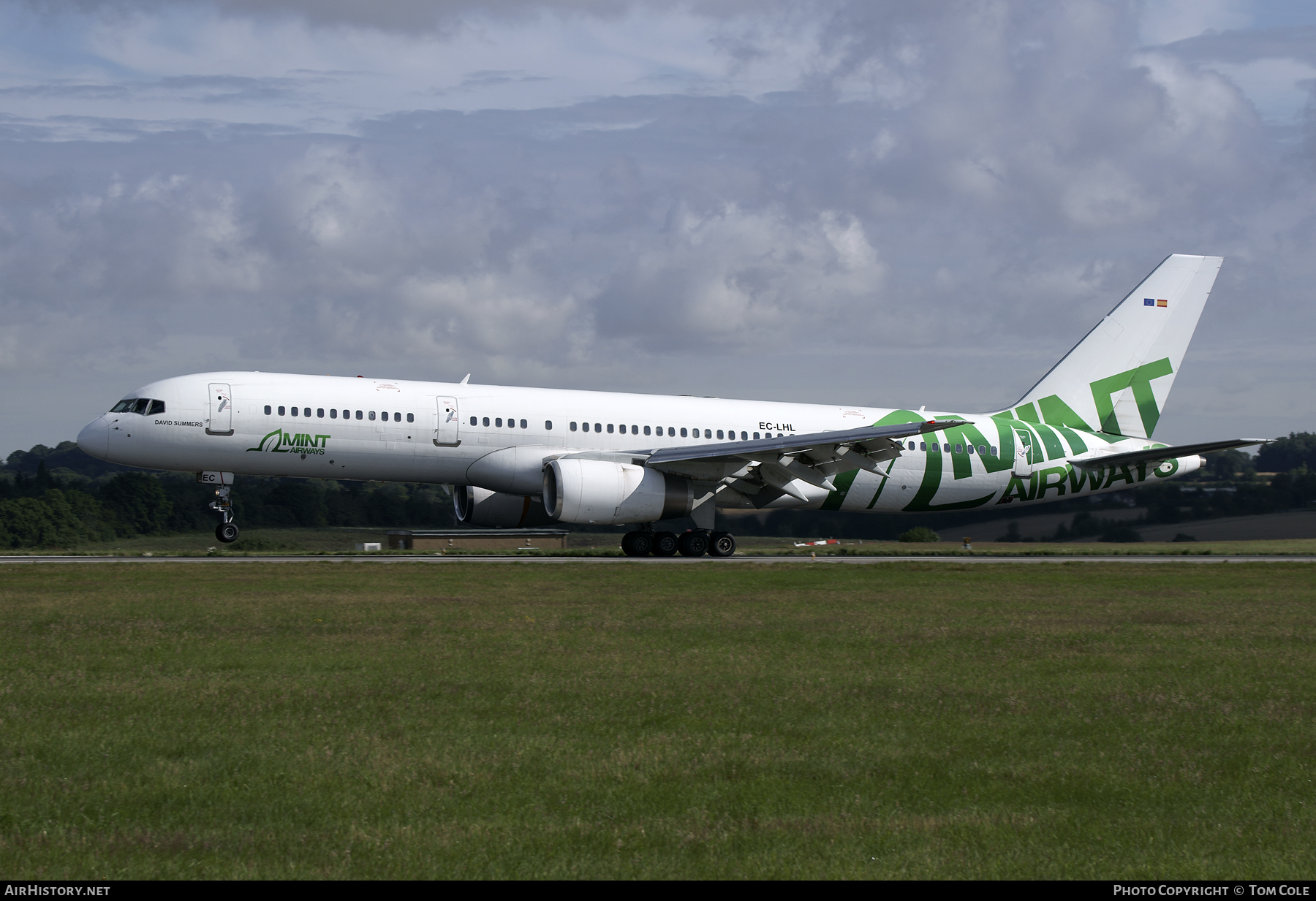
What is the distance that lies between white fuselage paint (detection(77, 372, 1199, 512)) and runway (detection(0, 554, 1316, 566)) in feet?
6.48

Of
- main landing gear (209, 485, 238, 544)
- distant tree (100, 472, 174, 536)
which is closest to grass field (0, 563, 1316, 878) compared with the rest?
main landing gear (209, 485, 238, 544)

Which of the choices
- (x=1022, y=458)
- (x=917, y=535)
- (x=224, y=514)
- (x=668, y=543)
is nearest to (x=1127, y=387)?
(x=1022, y=458)

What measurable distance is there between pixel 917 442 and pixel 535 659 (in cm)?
2292

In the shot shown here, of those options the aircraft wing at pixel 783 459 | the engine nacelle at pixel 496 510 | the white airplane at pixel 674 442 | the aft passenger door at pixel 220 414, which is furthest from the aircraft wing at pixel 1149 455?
the aft passenger door at pixel 220 414

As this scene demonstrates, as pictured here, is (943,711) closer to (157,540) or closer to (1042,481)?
(1042,481)

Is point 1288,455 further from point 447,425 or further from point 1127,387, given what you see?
point 447,425

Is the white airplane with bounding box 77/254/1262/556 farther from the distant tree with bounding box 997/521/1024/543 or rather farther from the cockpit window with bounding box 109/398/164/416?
the distant tree with bounding box 997/521/1024/543

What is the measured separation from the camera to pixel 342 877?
5.46 m

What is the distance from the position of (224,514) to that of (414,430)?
200 inches

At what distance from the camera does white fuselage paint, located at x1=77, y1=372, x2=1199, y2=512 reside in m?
27.2

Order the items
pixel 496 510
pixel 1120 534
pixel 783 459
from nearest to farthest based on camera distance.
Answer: pixel 783 459, pixel 496 510, pixel 1120 534

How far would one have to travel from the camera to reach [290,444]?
2733 centimetres

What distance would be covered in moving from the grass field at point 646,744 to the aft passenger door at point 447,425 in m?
13.0

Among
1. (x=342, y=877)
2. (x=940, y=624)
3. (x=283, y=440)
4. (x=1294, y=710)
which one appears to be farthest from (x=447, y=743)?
(x=283, y=440)
